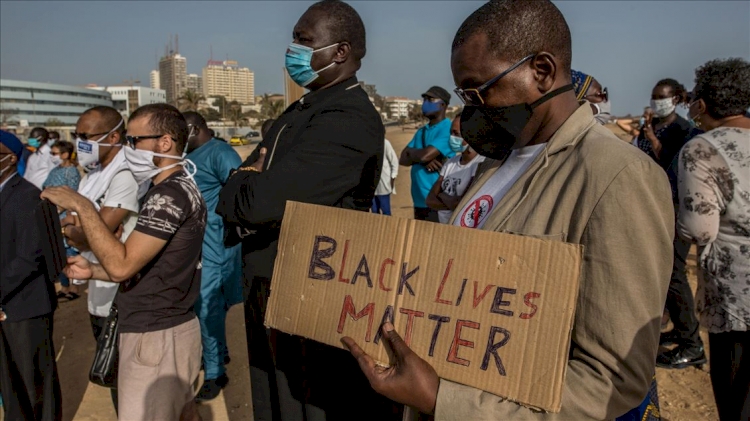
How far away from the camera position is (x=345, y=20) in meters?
2.62

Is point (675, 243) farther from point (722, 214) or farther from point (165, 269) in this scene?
point (165, 269)

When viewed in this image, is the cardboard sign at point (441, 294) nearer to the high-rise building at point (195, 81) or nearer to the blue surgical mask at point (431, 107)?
the blue surgical mask at point (431, 107)

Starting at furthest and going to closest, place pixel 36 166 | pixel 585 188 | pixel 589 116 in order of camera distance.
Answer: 1. pixel 36 166
2. pixel 589 116
3. pixel 585 188

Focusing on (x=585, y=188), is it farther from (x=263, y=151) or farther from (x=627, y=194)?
(x=263, y=151)

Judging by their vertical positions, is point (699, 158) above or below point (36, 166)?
above

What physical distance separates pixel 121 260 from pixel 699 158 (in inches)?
116

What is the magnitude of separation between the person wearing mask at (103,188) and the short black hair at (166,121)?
414mm

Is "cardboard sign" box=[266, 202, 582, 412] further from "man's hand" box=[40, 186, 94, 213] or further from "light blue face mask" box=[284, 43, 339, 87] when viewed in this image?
"man's hand" box=[40, 186, 94, 213]

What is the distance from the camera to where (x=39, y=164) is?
31.6 feet

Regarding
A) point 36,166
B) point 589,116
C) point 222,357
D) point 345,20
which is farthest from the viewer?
point 36,166

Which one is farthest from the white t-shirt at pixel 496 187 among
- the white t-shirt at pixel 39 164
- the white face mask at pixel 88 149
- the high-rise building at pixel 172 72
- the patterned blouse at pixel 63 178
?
the high-rise building at pixel 172 72

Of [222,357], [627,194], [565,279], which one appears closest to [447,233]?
[565,279]

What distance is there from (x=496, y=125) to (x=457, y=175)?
2.62 metres

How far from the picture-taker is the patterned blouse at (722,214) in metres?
2.67
